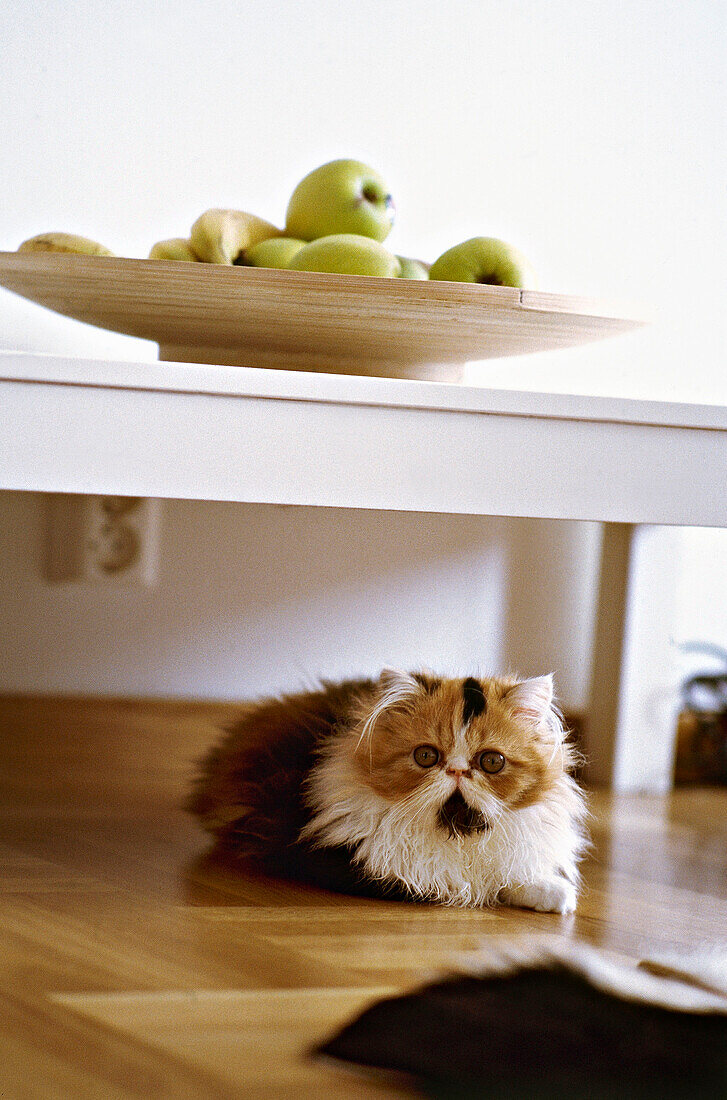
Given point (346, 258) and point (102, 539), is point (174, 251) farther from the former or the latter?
point (102, 539)

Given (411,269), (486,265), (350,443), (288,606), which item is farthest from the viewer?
(288,606)

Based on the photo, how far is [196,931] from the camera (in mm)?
792

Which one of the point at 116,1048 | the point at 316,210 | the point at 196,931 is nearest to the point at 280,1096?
the point at 116,1048

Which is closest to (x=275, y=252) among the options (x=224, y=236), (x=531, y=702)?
(x=224, y=236)

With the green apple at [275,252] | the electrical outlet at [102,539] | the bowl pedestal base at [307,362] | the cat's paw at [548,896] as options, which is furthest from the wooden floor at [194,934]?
the green apple at [275,252]

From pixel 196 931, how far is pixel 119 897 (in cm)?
11

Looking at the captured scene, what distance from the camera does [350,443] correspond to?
2.52ft

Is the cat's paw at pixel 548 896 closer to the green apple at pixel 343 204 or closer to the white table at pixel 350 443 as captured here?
the white table at pixel 350 443

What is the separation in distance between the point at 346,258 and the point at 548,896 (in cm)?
59

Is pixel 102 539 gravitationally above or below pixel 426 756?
above

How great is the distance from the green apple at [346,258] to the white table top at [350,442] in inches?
7.1

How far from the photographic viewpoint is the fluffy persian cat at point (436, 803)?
2.91 feet

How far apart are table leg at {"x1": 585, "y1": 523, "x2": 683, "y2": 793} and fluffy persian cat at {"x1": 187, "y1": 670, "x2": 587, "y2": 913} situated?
1.76 ft

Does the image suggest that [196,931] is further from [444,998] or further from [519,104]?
[519,104]
